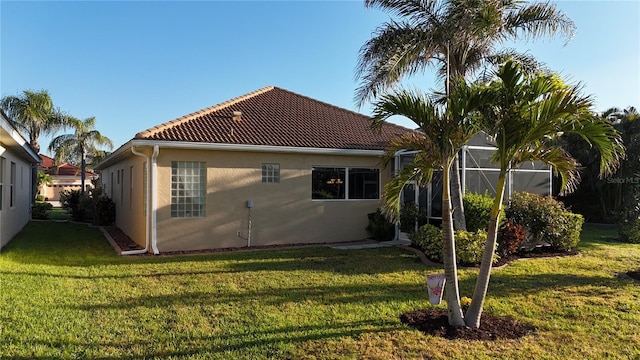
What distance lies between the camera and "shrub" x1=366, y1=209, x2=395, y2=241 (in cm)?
1401

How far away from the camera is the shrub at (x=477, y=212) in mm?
11219

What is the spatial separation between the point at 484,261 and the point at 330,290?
302cm

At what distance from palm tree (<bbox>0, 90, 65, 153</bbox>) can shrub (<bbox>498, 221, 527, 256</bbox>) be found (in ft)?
87.1

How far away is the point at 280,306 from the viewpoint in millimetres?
6691

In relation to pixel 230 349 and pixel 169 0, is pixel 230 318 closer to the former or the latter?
pixel 230 349

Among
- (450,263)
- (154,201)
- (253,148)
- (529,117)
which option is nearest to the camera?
(529,117)

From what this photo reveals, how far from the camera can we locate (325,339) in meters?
5.33

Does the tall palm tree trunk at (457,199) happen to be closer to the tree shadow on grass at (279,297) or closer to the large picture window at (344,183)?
the tree shadow on grass at (279,297)

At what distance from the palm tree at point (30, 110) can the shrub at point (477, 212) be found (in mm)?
25651

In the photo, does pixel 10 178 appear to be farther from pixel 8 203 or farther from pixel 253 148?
pixel 253 148

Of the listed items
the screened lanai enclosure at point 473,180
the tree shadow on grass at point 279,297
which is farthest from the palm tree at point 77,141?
the tree shadow on grass at point 279,297

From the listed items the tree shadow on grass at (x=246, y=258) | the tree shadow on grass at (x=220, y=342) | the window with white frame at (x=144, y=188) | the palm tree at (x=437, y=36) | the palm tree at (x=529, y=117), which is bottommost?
the tree shadow on grass at (x=220, y=342)

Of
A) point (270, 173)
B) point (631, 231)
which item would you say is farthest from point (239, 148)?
point (631, 231)

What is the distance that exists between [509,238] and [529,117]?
21.0 feet
